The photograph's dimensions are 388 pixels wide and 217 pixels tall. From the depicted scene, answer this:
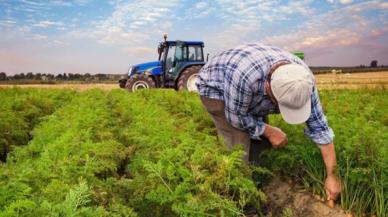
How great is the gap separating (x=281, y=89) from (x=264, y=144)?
66.3 inches

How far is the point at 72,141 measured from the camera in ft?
17.7

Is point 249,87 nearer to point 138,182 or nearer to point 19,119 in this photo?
point 138,182

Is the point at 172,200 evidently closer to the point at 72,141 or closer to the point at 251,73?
the point at 251,73

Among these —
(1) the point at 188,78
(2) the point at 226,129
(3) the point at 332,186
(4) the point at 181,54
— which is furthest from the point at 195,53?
(3) the point at 332,186

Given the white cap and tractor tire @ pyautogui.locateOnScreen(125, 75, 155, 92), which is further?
tractor tire @ pyautogui.locateOnScreen(125, 75, 155, 92)

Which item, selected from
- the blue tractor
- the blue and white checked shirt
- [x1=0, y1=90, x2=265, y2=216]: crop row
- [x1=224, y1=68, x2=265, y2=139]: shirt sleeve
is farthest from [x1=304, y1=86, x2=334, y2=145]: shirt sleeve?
the blue tractor

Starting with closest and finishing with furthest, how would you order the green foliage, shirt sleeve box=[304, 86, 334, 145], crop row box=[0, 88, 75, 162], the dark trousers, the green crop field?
1. the green crop field
2. shirt sleeve box=[304, 86, 334, 145]
3. the green foliage
4. the dark trousers
5. crop row box=[0, 88, 75, 162]

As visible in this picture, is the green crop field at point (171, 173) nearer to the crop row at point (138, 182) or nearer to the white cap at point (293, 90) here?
the crop row at point (138, 182)

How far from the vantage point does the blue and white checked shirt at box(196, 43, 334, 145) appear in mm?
4434

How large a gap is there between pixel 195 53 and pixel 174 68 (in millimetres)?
1073

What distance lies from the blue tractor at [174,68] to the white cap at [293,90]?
13613mm

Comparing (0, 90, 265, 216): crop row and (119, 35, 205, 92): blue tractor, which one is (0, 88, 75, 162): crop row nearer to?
(0, 90, 265, 216): crop row

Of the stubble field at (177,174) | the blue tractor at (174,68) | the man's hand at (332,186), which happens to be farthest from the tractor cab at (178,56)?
the man's hand at (332,186)

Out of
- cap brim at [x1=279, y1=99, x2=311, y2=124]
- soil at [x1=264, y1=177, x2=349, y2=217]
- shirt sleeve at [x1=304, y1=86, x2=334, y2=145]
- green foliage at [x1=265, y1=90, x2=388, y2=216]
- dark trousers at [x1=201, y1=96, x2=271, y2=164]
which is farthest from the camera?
dark trousers at [x1=201, y1=96, x2=271, y2=164]
